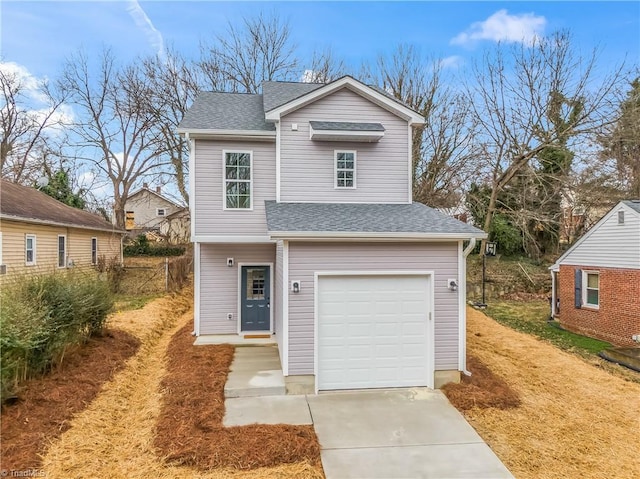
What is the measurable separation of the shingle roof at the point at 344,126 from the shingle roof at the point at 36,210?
11.9 m

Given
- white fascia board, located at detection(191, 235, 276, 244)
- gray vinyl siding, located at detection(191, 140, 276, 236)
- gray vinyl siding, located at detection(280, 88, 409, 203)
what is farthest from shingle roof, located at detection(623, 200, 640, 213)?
white fascia board, located at detection(191, 235, 276, 244)

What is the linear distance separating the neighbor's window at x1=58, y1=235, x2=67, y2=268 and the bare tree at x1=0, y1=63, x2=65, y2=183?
35.4 feet

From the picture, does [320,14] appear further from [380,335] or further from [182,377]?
[182,377]

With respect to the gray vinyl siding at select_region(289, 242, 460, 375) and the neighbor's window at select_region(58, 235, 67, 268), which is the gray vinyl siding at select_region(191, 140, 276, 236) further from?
A: the neighbor's window at select_region(58, 235, 67, 268)

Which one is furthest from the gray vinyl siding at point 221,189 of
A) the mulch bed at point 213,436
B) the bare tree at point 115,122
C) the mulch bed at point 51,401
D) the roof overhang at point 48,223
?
the bare tree at point 115,122

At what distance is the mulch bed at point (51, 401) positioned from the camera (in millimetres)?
4883

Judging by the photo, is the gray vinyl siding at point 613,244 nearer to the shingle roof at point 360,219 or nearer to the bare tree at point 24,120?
the shingle roof at point 360,219

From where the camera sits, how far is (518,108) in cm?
2112

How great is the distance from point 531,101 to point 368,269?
19169 mm

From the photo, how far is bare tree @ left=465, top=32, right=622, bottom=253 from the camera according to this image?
19656 mm

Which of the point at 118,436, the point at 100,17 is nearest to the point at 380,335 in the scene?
the point at 118,436

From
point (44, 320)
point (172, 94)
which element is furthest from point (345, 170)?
point (172, 94)

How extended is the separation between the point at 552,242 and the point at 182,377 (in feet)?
79.9

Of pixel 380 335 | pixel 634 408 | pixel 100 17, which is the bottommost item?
pixel 634 408
